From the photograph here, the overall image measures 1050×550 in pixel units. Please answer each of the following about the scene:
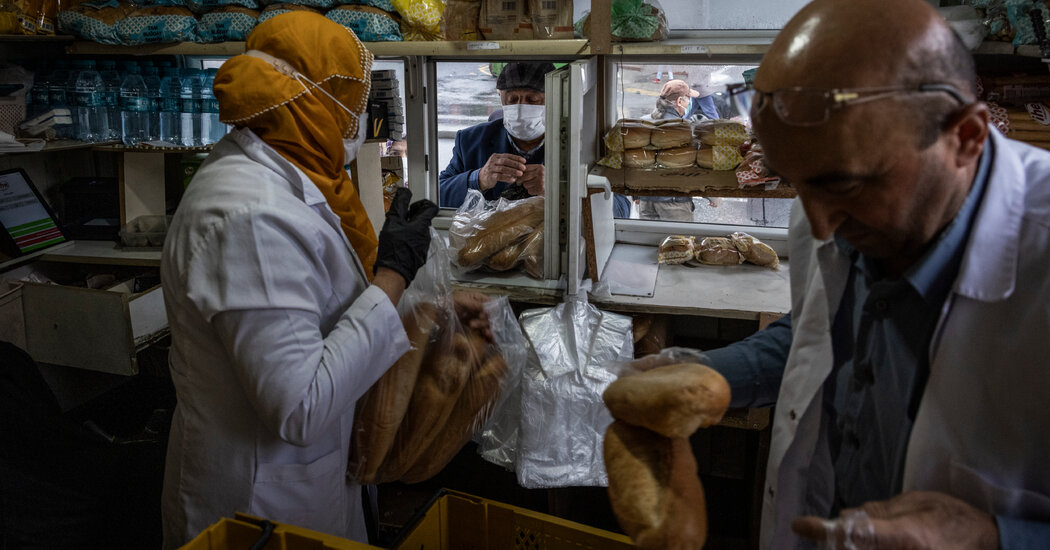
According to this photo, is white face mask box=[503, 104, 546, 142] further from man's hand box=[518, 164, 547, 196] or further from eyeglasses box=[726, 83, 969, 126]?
eyeglasses box=[726, 83, 969, 126]

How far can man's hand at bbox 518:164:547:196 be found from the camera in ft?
10.2

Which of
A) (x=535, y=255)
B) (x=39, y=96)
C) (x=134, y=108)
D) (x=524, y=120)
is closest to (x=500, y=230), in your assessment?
(x=535, y=255)

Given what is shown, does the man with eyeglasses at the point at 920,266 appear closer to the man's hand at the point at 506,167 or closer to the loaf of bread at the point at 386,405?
the loaf of bread at the point at 386,405

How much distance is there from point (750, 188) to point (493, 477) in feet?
5.14

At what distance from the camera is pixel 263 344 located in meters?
1.28

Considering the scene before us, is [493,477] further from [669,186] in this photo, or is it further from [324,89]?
[324,89]

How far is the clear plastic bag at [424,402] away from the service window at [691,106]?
1.63 m

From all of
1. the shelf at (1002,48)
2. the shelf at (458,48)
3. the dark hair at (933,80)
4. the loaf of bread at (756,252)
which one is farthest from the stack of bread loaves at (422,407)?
the shelf at (1002,48)

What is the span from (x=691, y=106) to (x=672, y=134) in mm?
388

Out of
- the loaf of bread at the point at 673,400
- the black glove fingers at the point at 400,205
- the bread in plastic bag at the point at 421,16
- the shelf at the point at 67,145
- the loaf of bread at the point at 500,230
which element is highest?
the bread in plastic bag at the point at 421,16

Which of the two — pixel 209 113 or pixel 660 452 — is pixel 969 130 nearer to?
pixel 660 452

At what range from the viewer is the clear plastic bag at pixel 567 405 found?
2.32 meters

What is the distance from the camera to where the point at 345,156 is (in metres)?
1.74

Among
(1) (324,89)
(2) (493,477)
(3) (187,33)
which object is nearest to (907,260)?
(1) (324,89)
